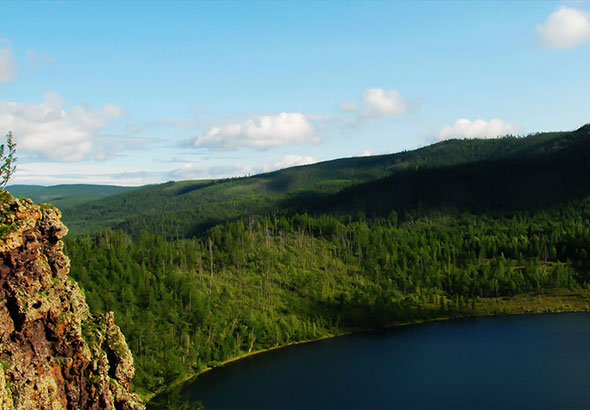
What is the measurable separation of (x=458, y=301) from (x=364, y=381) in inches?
3173

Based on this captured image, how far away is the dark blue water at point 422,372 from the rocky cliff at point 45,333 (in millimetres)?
71769

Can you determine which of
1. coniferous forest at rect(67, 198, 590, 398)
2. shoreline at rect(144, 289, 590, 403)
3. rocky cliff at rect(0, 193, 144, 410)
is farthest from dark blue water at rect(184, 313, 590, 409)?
rocky cliff at rect(0, 193, 144, 410)

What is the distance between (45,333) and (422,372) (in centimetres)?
10360

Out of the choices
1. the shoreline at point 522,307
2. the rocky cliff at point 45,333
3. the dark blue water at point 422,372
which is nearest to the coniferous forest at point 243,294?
the shoreline at point 522,307

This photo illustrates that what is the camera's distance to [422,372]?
117 m

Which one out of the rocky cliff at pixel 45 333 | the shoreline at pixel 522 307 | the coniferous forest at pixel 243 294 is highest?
the rocky cliff at pixel 45 333

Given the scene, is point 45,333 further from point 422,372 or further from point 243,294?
point 243,294

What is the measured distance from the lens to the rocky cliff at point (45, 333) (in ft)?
88.4

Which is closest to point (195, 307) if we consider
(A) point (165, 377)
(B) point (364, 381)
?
(A) point (165, 377)

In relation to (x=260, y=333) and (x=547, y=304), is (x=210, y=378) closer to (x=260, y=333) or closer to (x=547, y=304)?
(x=260, y=333)

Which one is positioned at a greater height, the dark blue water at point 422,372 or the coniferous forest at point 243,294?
the coniferous forest at point 243,294

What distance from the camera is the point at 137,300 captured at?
135000 mm

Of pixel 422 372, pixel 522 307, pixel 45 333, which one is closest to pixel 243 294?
pixel 422 372

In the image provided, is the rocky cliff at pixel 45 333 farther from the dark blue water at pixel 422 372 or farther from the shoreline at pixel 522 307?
the shoreline at pixel 522 307
